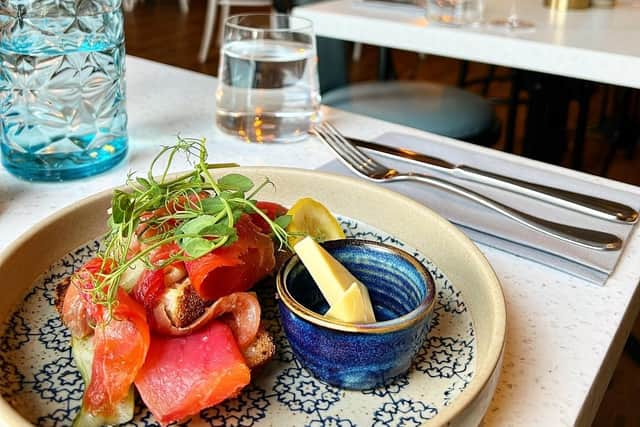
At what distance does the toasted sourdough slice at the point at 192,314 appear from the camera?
0.42m

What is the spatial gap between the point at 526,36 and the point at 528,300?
0.78 m

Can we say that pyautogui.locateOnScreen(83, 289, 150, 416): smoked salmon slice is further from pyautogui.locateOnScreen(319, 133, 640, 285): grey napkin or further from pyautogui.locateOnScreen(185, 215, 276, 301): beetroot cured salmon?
pyautogui.locateOnScreen(319, 133, 640, 285): grey napkin

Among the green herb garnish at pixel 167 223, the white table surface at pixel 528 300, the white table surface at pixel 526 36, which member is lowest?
the white table surface at pixel 528 300

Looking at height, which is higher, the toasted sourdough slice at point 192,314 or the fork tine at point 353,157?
the fork tine at point 353,157

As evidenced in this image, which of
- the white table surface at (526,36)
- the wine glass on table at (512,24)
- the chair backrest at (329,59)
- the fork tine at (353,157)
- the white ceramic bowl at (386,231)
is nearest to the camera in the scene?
the white ceramic bowl at (386,231)

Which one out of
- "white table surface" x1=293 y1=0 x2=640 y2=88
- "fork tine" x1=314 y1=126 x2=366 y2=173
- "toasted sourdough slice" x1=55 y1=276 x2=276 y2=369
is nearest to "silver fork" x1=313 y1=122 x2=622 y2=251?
"fork tine" x1=314 y1=126 x2=366 y2=173

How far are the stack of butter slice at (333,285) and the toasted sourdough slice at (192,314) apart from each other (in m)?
0.04

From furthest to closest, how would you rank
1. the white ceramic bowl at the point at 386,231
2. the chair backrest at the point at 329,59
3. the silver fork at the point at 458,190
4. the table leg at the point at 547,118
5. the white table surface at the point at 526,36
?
1. the table leg at the point at 547,118
2. the chair backrest at the point at 329,59
3. the white table surface at the point at 526,36
4. the silver fork at the point at 458,190
5. the white ceramic bowl at the point at 386,231

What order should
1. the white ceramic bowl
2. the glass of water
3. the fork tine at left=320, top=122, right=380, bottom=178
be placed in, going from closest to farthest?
the white ceramic bowl < the fork tine at left=320, top=122, right=380, bottom=178 < the glass of water

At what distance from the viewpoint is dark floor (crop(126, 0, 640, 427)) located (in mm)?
1301

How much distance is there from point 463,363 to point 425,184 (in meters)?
0.26

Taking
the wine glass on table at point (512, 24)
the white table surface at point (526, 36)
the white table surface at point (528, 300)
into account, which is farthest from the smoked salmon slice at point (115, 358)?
the wine glass on table at point (512, 24)

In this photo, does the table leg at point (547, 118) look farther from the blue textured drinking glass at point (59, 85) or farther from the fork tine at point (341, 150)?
the blue textured drinking glass at point (59, 85)

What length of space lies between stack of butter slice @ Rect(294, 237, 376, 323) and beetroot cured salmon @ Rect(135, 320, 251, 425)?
0.06m
